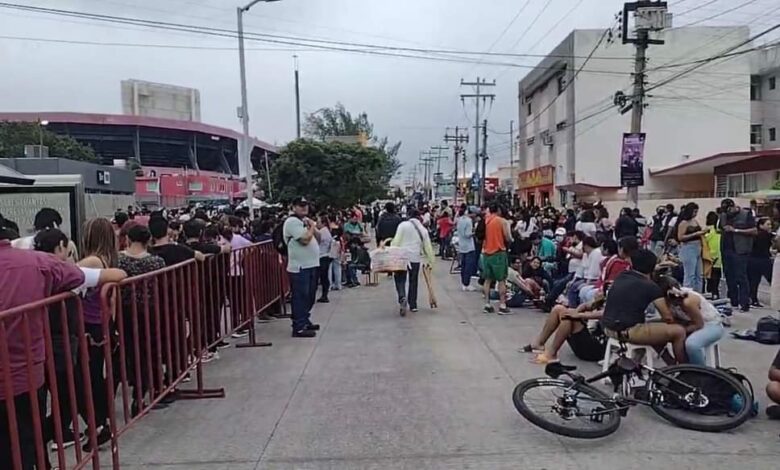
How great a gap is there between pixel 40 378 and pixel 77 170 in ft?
63.7

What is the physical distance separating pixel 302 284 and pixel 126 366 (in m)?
4.42

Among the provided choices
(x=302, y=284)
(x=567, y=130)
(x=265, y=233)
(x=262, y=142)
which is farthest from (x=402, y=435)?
(x=262, y=142)

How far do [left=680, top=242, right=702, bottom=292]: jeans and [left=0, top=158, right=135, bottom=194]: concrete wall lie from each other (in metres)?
11.8

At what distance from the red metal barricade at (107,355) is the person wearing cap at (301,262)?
45.0 inches

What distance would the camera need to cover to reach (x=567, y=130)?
1769 inches

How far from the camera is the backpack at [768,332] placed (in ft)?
28.6

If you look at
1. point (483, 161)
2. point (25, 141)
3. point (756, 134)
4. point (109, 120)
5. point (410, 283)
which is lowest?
point (410, 283)

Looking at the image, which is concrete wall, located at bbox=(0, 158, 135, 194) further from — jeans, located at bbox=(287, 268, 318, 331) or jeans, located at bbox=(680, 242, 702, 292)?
jeans, located at bbox=(680, 242, 702, 292)

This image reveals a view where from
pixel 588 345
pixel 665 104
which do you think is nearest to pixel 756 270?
pixel 588 345

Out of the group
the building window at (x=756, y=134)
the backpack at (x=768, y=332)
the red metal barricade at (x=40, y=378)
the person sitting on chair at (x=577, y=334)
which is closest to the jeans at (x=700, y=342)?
the person sitting on chair at (x=577, y=334)

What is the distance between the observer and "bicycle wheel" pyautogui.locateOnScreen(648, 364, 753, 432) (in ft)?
18.0

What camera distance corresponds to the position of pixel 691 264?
1211cm

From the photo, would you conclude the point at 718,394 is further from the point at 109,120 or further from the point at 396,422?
the point at 109,120

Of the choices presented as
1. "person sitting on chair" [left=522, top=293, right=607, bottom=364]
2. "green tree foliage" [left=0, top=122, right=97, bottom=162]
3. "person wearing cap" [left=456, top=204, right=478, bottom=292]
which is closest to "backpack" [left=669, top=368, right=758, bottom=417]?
"person sitting on chair" [left=522, top=293, right=607, bottom=364]
